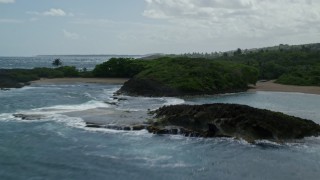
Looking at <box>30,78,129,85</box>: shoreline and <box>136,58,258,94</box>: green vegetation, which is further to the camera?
<box>30,78,129,85</box>: shoreline

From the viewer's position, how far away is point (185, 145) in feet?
119

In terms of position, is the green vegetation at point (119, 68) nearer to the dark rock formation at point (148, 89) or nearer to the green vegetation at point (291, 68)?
the dark rock formation at point (148, 89)

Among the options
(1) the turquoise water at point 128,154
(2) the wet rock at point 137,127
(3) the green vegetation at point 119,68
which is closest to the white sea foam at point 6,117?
(1) the turquoise water at point 128,154

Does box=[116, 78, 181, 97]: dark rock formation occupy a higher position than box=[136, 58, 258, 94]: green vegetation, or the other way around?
box=[136, 58, 258, 94]: green vegetation

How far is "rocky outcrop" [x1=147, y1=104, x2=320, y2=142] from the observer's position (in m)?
38.2

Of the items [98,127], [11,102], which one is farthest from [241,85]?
[98,127]

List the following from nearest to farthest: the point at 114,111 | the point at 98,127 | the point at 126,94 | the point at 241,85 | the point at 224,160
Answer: the point at 224,160 < the point at 98,127 < the point at 114,111 < the point at 126,94 < the point at 241,85

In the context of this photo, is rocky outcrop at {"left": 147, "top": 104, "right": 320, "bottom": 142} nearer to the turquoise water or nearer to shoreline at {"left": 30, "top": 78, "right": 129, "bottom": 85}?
the turquoise water

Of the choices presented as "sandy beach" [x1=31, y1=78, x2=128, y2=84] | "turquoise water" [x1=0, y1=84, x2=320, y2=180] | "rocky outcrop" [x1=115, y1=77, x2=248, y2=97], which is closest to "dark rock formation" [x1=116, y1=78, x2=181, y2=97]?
"rocky outcrop" [x1=115, y1=77, x2=248, y2=97]

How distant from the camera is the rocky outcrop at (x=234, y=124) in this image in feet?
125

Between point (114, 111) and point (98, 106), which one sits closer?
point (114, 111)

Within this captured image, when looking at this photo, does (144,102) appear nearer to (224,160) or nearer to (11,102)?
(11,102)

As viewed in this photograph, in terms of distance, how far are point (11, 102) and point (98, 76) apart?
49.4 metres

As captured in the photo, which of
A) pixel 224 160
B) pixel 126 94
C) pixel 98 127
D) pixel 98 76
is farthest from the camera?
pixel 98 76
